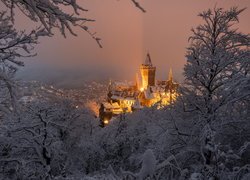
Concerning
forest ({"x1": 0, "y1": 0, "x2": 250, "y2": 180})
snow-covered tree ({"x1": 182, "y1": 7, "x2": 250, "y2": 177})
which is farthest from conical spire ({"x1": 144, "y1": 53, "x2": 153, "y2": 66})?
snow-covered tree ({"x1": 182, "y1": 7, "x2": 250, "y2": 177})

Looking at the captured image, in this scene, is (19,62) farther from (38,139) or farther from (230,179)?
(38,139)

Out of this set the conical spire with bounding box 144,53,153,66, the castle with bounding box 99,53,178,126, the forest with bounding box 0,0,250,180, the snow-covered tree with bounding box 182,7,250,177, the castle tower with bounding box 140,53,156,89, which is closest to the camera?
the forest with bounding box 0,0,250,180

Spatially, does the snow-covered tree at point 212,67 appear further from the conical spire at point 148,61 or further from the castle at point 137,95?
the conical spire at point 148,61

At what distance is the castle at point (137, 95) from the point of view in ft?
249

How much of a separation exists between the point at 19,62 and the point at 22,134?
15.8 meters

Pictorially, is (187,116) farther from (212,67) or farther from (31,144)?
(31,144)

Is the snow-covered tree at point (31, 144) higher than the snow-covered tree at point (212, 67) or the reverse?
the reverse

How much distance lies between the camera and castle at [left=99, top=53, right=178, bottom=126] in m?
75.8

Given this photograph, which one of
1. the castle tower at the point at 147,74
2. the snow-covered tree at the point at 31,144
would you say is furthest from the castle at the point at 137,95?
the snow-covered tree at the point at 31,144

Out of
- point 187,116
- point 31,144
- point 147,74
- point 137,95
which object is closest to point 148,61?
point 147,74

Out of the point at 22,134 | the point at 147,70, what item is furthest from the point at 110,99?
the point at 22,134

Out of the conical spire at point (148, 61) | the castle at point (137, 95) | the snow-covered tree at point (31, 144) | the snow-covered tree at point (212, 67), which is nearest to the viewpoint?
the snow-covered tree at point (212, 67)

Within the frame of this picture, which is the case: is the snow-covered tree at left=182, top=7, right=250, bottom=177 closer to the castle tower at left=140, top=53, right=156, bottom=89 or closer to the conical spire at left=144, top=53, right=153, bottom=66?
the castle tower at left=140, top=53, right=156, bottom=89

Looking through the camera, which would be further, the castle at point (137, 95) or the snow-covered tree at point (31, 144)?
the castle at point (137, 95)
